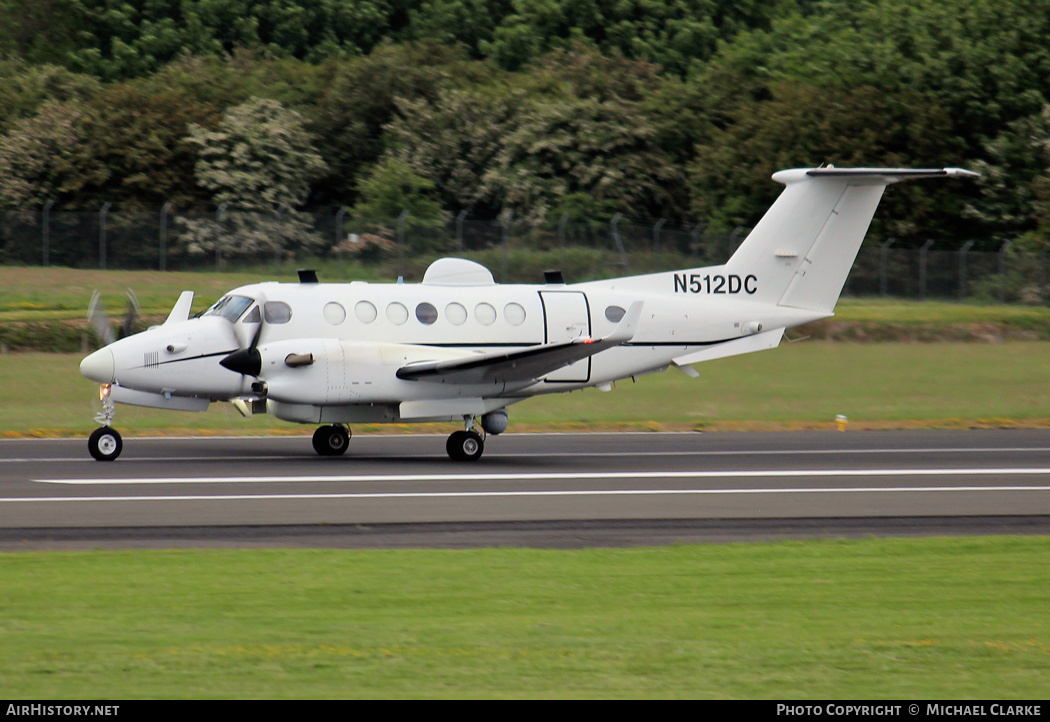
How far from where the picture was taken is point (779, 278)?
21.7 meters

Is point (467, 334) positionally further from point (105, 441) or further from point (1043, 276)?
point (1043, 276)

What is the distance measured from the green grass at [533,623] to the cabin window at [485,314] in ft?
28.1

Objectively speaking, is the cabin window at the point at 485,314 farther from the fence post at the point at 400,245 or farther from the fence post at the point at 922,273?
the fence post at the point at 922,273

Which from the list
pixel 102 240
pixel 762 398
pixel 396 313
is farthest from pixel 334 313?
pixel 102 240

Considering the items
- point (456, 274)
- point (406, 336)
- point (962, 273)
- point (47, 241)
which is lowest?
point (406, 336)

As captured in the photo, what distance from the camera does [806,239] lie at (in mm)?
21719

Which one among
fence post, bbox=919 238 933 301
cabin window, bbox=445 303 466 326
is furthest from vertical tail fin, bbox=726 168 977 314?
fence post, bbox=919 238 933 301

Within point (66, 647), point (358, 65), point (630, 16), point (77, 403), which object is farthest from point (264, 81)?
point (66, 647)

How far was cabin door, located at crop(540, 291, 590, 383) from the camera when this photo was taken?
2038cm

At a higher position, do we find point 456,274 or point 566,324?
point 456,274

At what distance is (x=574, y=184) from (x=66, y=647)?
153 feet

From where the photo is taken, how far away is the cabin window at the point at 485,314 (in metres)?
20.1

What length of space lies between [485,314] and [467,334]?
0.45 meters
